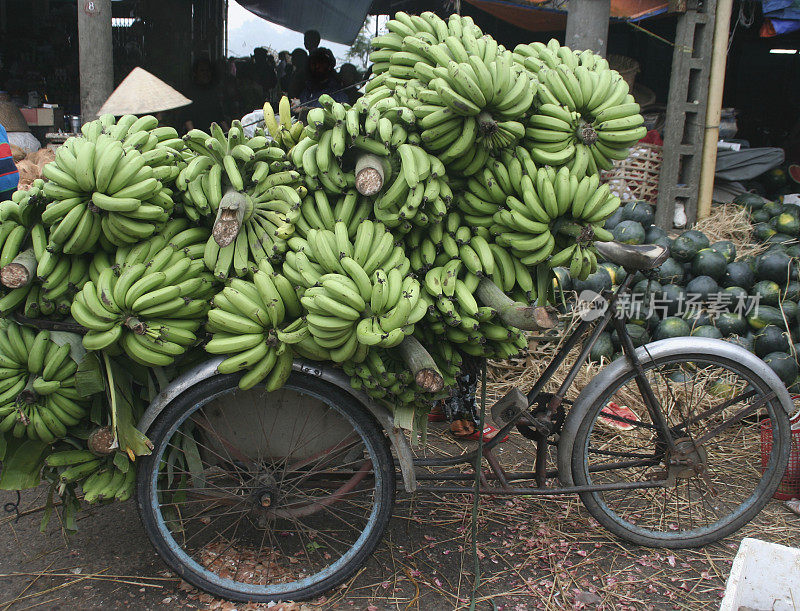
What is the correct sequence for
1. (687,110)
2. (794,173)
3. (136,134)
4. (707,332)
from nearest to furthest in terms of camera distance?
(136,134) → (707,332) → (687,110) → (794,173)

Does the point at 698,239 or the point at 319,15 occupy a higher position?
the point at 319,15

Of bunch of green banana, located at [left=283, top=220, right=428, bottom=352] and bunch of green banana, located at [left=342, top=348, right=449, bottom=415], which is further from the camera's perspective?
bunch of green banana, located at [left=342, top=348, right=449, bottom=415]

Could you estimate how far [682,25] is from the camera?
6.16m

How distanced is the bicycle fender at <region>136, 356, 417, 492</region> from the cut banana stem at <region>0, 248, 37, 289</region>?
1.93ft

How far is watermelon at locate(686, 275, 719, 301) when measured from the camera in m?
5.04

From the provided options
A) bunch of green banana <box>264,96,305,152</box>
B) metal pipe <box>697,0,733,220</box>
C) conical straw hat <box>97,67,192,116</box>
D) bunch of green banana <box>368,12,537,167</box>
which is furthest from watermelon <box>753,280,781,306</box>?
conical straw hat <box>97,67,192,116</box>

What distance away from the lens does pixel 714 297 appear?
505 centimetres

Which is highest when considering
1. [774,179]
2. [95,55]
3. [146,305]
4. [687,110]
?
[95,55]

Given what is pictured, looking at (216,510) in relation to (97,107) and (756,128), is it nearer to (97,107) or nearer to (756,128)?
(97,107)

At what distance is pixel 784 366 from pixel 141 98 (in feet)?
17.5

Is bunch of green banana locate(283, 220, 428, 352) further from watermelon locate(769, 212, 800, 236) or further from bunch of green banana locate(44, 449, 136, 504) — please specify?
watermelon locate(769, 212, 800, 236)

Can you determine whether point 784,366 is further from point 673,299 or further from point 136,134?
point 136,134

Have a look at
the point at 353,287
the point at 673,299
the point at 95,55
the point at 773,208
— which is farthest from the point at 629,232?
the point at 95,55

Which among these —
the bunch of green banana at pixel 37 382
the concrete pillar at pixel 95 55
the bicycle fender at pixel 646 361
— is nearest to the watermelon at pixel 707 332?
the bicycle fender at pixel 646 361
